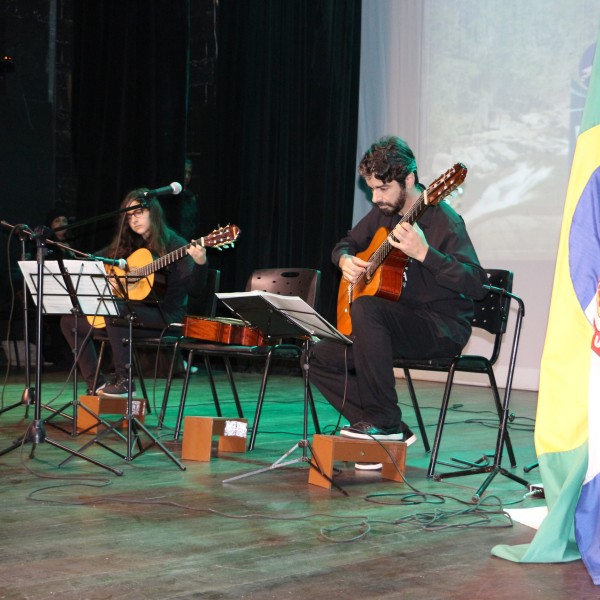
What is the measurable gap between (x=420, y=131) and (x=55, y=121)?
3687 millimetres

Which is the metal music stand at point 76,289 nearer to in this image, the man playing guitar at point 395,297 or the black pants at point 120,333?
the black pants at point 120,333

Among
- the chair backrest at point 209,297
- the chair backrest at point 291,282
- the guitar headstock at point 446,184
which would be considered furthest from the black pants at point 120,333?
the guitar headstock at point 446,184

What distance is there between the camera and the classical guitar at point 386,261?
3359 mm

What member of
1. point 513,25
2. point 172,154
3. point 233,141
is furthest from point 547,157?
point 172,154

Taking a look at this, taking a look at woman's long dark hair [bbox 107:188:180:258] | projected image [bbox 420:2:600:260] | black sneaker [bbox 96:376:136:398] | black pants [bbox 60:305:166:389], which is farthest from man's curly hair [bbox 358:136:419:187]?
projected image [bbox 420:2:600:260]

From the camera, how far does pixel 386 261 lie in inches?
141

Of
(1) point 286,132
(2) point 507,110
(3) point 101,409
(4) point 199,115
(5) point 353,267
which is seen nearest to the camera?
(5) point 353,267

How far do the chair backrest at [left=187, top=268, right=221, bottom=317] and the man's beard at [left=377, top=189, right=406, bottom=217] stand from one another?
1.29 m

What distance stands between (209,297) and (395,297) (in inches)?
59.6

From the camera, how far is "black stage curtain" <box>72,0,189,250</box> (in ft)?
26.8

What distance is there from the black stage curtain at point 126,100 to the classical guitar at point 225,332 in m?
3.64

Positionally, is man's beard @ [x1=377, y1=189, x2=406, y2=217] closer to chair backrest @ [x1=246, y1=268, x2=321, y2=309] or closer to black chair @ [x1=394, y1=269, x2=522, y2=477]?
black chair @ [x1=394, y1=269, x2=522, y2=477]

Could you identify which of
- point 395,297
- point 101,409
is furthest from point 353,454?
point 101,409

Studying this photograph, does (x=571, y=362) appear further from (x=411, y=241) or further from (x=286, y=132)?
(x=286, y=132)
